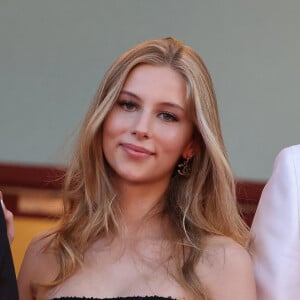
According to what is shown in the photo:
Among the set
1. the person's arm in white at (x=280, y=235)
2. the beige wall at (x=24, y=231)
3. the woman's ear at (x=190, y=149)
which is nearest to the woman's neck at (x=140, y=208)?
the woman's ear at (x=190, y=149)

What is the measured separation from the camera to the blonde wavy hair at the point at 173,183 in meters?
3.72

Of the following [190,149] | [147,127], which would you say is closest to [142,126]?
[147,127]

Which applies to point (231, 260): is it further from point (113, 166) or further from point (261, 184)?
point (261, 184)

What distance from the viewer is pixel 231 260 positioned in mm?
3605

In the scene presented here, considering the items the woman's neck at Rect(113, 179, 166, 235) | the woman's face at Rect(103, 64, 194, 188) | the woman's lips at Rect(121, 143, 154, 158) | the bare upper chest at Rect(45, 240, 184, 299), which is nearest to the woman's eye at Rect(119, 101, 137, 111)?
the woman's face at Rect(103, 64, 194, 188)

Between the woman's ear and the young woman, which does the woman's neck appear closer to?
the young woman

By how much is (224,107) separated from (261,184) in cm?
29

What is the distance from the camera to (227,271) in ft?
11.8

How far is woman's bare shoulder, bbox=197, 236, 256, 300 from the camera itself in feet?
11.7

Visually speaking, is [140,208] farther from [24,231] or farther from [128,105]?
[24,231]

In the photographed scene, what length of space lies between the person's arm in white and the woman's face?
287 mm

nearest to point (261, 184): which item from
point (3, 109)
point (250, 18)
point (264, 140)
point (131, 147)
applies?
point (264, 140)

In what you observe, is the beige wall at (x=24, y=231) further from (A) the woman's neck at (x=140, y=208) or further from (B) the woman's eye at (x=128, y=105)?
(B) the woman's eye at (x=128, y=105)

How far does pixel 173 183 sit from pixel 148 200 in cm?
9
